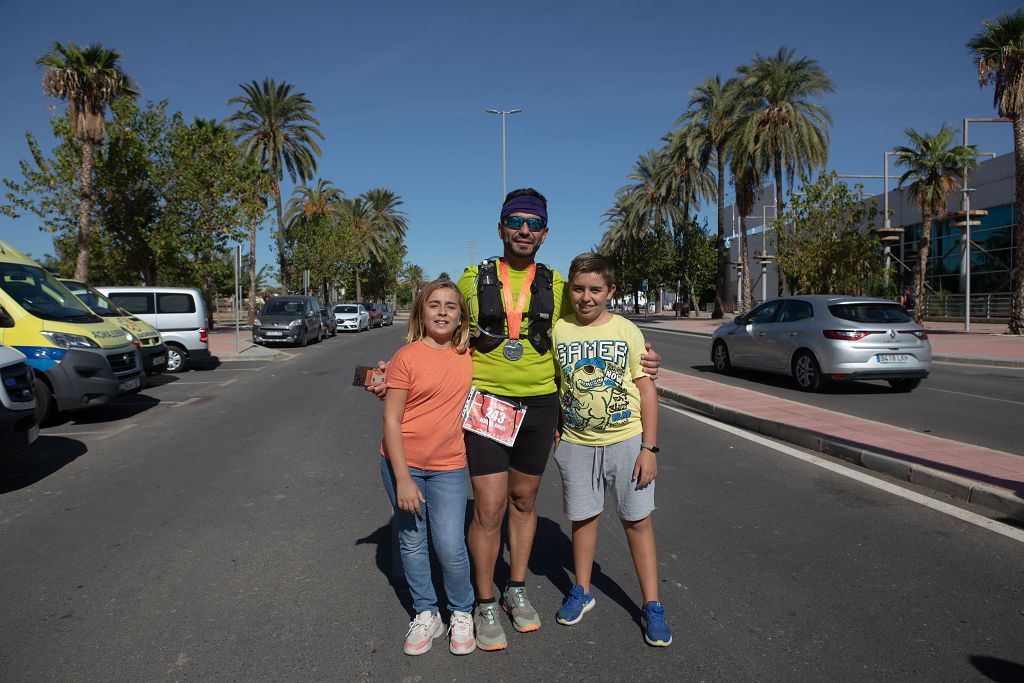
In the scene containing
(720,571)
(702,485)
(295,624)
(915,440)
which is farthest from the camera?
(915,440)

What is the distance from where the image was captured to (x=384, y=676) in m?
2.86

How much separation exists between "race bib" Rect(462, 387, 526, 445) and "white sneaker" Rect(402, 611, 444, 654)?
83 centimetres

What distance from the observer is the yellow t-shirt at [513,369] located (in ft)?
10.2

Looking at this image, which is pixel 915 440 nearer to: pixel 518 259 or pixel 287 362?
pixel 518 259

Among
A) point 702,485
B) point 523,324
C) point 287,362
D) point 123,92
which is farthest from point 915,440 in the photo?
point 123,92

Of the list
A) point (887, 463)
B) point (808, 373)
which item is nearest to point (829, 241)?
point (808, 373)

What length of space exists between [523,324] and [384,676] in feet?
4.94

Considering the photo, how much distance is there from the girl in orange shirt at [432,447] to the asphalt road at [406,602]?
22cm

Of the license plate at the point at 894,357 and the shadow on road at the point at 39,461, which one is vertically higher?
the license plate at the point at 894,357

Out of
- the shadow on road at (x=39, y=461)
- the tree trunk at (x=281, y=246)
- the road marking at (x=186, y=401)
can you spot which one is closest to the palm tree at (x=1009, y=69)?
the road marking at (x=186, y=401)

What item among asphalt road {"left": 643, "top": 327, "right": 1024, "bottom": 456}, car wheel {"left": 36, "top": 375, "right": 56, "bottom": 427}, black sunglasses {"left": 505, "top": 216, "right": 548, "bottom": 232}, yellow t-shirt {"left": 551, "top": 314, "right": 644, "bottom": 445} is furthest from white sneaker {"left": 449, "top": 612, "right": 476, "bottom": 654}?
car wheel {"left": 36, "top": 375, "right": 56, "bottom": 427}

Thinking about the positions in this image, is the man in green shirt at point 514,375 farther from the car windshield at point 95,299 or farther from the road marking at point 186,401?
the car windshield at point 95,299

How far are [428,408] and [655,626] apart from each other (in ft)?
4.40

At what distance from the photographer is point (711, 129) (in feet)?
124
